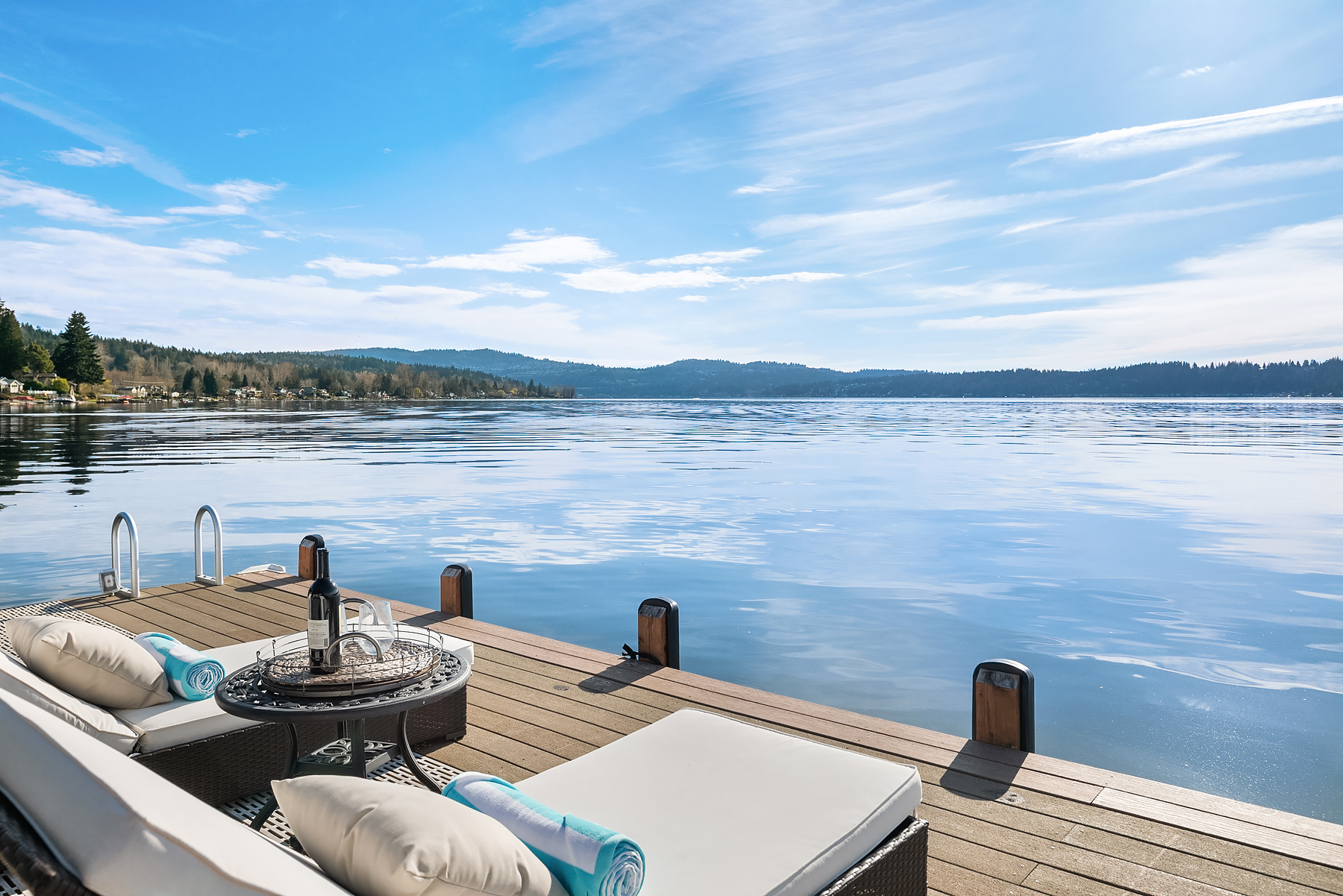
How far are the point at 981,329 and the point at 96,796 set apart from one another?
2548 inches

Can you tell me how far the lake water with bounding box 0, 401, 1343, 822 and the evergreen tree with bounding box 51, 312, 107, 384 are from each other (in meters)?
60.8

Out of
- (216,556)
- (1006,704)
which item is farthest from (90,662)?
(216,556)

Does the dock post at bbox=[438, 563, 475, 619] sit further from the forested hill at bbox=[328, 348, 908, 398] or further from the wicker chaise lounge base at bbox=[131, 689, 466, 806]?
the forested hill at bbox=[328, 348, 908, 398]

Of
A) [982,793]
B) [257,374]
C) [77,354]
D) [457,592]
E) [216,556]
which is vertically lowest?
[982,793]

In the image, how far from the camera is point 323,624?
2.28 metres

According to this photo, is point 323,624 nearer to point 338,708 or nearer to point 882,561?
point 338,708

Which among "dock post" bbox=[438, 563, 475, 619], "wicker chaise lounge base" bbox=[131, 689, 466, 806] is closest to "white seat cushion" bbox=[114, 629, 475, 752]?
"wicker chaise lounge base" bbox=[131, 689, 466, 806]

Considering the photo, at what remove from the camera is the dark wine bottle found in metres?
2.27

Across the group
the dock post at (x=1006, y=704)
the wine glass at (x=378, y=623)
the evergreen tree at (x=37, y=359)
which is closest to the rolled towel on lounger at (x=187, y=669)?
the wine glass at (x=378, y=623)

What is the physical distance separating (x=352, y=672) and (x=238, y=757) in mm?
958

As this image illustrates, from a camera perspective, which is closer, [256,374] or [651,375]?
[256,374]

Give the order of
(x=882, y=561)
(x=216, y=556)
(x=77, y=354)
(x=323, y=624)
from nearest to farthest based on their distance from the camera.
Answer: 1. (x=323, y=624)
2. (x=216, y=556)
3. (x=882, y=561)
4. (x=77, y=354)

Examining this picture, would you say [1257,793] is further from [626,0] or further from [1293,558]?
[626,0]

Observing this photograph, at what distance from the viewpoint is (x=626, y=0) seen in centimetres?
1515
